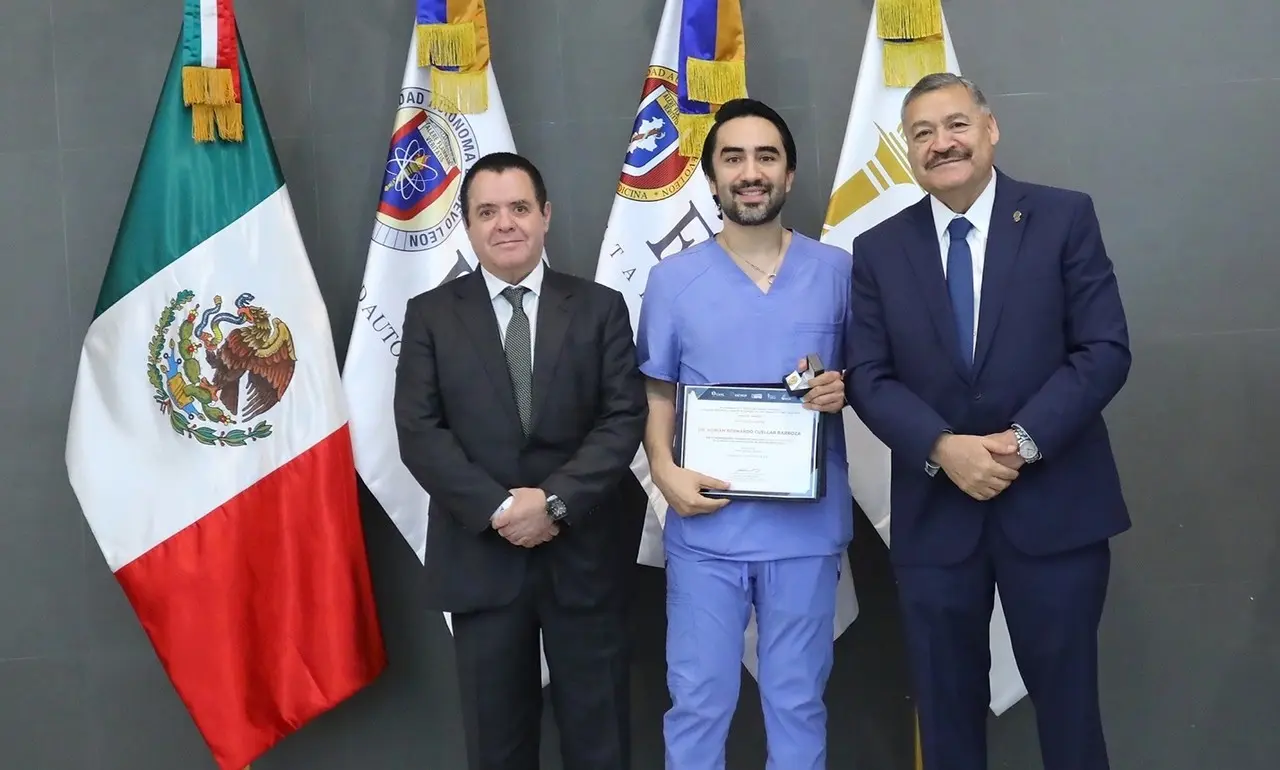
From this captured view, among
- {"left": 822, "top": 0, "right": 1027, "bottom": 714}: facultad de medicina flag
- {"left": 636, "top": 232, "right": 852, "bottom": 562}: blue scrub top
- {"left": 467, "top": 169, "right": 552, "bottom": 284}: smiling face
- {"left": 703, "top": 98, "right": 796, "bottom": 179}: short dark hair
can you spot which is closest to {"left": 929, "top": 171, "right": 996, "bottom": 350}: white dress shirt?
{"left": 636, "top": 232, "right": 852, "bottom": 562}: blue scrub top

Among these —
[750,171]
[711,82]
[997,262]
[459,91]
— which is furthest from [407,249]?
[997,262]

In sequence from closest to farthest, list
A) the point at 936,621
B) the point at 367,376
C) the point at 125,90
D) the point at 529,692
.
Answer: the point at 936,621, the point at 529,692, the point at 367,376, the point at 125,90

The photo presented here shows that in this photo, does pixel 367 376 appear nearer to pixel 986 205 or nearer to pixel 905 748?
pixel 986 205

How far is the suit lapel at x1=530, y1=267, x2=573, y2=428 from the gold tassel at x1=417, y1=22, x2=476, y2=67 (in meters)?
0.82

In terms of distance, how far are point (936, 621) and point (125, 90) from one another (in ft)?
8.59

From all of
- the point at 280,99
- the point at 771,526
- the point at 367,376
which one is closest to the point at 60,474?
the point at 367,376

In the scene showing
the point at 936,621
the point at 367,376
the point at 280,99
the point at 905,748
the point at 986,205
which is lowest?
Answer: the point at 905,748

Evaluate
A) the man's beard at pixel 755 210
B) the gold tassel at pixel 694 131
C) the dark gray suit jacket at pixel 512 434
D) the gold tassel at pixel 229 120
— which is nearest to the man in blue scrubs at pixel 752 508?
the man's beard at pixel 755 210

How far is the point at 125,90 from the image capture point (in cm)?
299

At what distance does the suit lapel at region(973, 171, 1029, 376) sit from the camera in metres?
2.03

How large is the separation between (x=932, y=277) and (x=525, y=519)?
964mm

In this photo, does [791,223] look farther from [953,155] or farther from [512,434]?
[512,434]

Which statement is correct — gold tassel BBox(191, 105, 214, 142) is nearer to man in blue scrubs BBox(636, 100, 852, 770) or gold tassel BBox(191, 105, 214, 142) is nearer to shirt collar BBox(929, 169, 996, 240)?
man in blue scrubs BBox(636, 100, 852, 770)

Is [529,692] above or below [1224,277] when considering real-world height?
below
